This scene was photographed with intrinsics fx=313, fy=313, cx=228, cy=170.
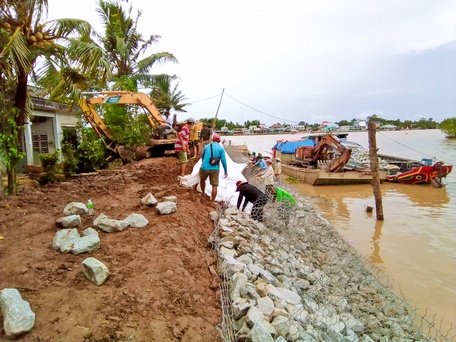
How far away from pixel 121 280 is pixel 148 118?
10.1 meters

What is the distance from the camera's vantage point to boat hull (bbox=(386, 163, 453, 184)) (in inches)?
662

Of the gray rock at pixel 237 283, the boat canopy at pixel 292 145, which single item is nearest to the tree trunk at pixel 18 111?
the gray rock at pixel 237 283

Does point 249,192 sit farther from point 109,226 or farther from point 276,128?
point 276,128

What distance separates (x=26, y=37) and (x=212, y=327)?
23.7 ft

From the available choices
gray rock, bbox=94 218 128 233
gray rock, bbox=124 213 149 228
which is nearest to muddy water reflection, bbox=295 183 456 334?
gray rock, bbox=124 213 149 228

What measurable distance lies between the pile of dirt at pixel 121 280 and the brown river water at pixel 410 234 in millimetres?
3978

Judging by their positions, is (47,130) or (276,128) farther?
(276,128)

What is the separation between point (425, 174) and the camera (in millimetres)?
16953

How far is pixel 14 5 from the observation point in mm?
6484

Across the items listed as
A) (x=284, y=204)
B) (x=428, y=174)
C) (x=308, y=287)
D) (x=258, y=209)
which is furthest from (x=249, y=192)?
(x=428, y=174)

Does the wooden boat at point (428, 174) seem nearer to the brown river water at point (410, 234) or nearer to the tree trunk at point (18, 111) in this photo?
the brown river water at point (410, 234)

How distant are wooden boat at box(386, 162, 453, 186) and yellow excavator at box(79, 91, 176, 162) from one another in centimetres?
1314

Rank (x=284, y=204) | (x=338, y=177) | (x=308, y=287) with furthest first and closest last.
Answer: (x=338, y=177) → (x=284, y=204) → (x=308, y=287)

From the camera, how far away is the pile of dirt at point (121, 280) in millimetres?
2594
